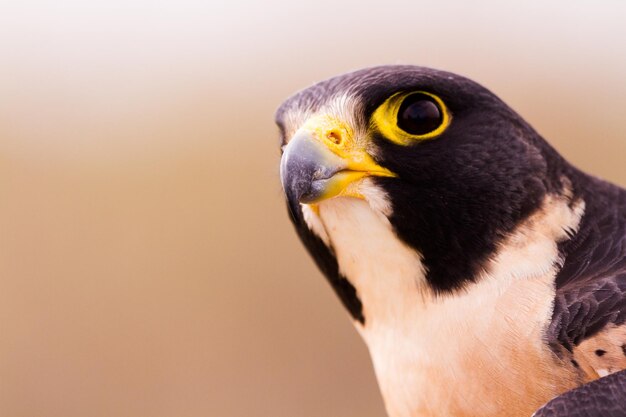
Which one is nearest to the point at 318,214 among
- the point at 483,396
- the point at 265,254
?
the point at 483,396

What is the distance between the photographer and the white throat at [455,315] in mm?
2748

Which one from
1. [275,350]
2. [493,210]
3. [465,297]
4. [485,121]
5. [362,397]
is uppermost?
[485,121]

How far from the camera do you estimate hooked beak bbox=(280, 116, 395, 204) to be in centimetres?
286

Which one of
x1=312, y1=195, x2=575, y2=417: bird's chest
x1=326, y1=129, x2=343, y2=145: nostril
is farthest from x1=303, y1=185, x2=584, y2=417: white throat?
x1=326, y1=129, x2=343, y2=145: nostril

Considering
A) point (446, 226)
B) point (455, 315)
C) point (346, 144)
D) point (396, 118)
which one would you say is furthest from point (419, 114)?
point (455, 315)

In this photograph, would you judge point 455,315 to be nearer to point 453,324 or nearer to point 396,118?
point 453,324

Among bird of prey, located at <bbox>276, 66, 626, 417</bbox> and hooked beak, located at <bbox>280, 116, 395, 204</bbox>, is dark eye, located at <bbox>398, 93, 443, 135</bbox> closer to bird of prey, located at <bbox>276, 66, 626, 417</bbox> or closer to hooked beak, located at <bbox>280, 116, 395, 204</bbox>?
bird of prey, located at <bbox>276, 66, 626, 417</bbox>

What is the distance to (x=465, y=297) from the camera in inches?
115

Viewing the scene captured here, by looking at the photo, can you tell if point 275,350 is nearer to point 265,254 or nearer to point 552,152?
point 265,254

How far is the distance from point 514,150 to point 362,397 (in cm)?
623

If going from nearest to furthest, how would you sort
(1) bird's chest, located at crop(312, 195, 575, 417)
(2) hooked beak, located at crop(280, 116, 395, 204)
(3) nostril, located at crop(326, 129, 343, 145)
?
(1) bird's chest, located at crop(312, 195, 575, 417), (2) hooked beak, located at crop(280, 116, 395, 204), (3) nostril, located at crop(326, 129, 343, 145)

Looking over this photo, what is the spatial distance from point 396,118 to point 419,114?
0.22ft

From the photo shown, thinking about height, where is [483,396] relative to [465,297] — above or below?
below

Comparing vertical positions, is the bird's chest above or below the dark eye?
below
